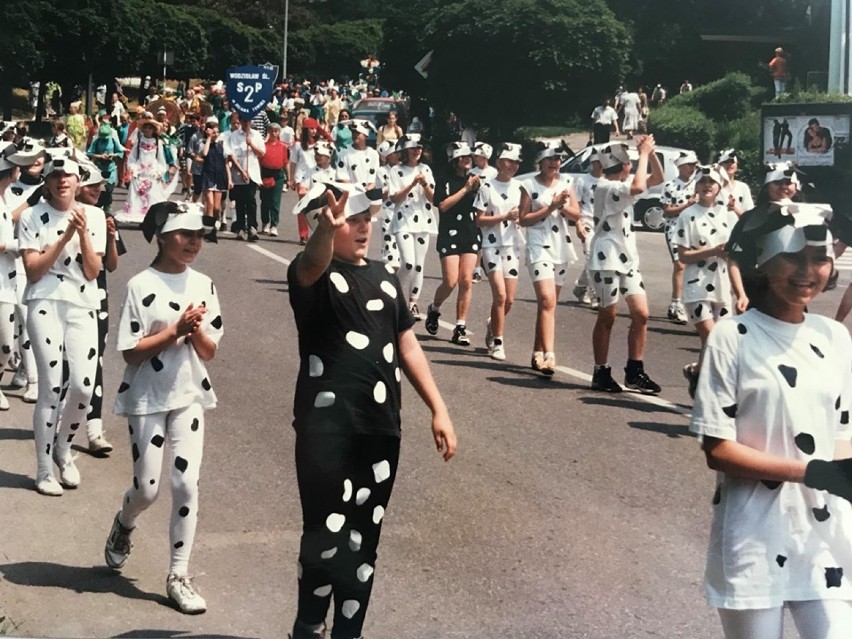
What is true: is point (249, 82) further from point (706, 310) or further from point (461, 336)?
point (461, 336)

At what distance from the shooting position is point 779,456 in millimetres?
4059

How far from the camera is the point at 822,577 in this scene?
4031 mm

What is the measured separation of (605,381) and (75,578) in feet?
13.8

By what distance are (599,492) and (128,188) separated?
8.48ft

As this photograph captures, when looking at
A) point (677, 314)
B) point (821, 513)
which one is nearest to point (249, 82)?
point (821, 513)

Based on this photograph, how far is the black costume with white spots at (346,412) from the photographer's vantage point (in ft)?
16.1

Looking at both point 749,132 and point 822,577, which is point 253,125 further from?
point 822,577

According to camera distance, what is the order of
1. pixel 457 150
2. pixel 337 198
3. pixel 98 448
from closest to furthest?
1. pixel 337 198
2. pixel 98 448
3. pixel 457 150

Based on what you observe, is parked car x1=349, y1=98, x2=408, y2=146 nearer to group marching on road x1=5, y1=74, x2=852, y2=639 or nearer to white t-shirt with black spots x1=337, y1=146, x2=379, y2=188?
group marching on road x1=5, y1=74, x2=852, y2=639

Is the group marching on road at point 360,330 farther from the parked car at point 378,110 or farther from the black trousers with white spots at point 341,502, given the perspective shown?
the parked car at point 378,110

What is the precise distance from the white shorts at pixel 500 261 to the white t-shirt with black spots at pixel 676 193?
1.37m

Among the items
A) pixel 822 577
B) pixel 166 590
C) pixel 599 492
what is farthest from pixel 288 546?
pixel 822 577

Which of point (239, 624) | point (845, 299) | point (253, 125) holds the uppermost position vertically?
point (253, 125)

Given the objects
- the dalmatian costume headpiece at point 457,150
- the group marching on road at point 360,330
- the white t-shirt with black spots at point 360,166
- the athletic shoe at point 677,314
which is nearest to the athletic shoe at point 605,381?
the group marching on road at point 360,330
